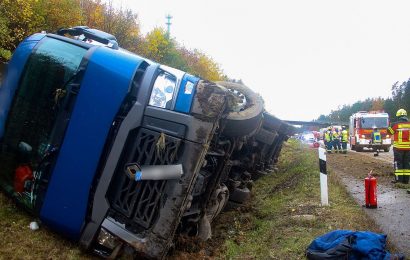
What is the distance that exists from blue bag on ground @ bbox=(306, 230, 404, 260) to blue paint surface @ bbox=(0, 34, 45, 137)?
9.80 feet

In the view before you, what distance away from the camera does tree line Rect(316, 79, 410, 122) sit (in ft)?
208

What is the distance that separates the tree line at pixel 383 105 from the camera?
63.4 metres

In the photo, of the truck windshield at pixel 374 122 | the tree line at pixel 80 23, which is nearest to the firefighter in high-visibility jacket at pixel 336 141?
the truck windshield at pixel 374 122

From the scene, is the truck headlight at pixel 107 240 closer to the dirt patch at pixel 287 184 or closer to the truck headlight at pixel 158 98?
the truck headlight at pixel 158 98

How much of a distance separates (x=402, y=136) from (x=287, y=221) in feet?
16.7

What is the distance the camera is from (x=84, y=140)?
348 cm

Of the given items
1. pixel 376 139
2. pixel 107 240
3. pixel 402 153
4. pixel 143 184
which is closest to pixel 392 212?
pixel 402 153

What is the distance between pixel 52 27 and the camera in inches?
502

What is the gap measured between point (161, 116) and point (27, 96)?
52.4 inches

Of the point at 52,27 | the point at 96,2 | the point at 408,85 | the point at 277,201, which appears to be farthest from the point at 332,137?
the point at 408,85

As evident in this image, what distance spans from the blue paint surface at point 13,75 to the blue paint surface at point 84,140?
80 cm

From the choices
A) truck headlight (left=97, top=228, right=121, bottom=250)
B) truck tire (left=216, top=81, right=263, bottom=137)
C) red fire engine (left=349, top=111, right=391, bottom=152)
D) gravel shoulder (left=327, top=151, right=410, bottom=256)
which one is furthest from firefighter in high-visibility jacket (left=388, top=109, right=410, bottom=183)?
red fire engine (left=349, top=111, right=391, bottom=152)

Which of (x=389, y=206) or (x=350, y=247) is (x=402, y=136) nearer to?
(x=389, y=206)

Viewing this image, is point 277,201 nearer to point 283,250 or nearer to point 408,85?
point 283,250
